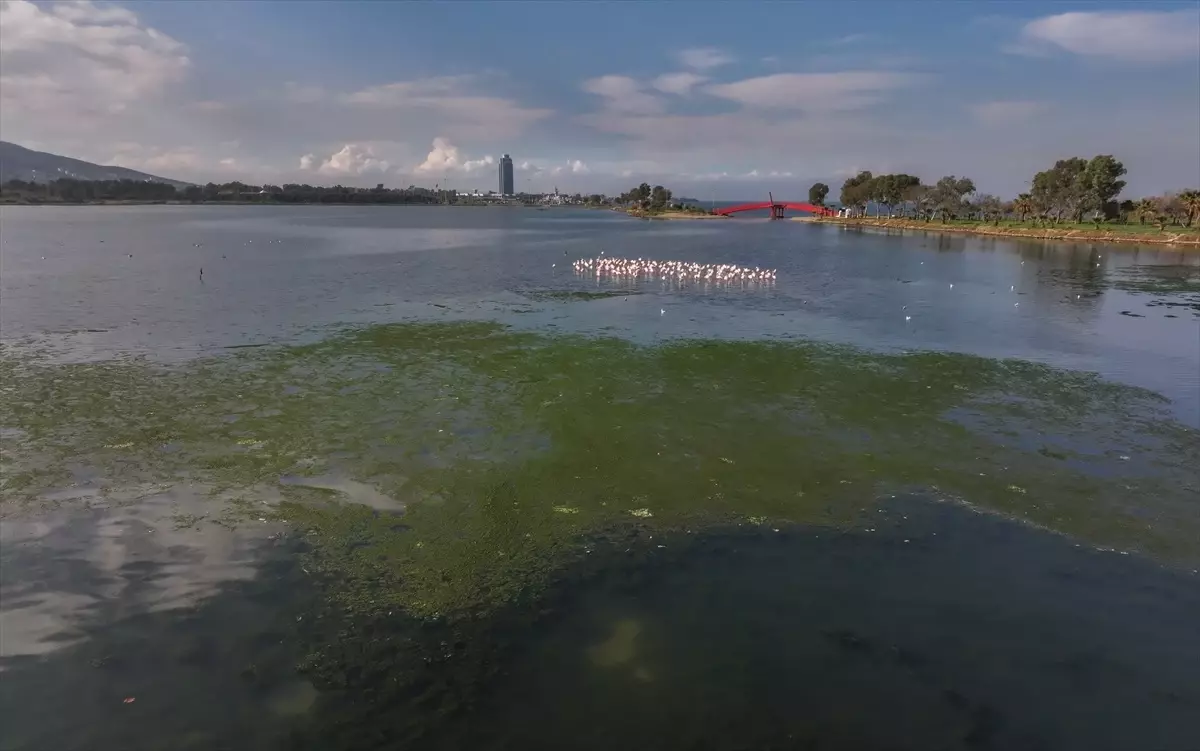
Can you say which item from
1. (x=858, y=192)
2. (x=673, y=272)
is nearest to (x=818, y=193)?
(x=858, y=192)

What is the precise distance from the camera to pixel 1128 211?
10312cm

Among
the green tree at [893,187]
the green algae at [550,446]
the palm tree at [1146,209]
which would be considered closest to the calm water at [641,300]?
the green algae at [550,446]

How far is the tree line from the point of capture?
9019 cm

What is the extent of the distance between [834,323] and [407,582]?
25.9 m

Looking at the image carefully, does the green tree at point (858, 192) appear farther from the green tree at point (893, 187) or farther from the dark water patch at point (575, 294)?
the dark water patch at point (575, 294)

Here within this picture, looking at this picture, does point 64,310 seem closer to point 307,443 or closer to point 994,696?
point 307,443

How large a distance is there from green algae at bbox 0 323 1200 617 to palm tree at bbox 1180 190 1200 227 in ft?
285

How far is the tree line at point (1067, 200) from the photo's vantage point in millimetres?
90188

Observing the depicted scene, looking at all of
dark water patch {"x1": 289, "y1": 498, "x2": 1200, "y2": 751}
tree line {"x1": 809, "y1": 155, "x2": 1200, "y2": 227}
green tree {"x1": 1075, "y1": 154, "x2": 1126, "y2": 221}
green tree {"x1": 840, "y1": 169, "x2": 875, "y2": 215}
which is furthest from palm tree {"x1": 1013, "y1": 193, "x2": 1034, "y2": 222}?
dark water patch {"x1": 289, "y1": 498, "x2": 1200, "y2": 751}

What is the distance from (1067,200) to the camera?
326 ft

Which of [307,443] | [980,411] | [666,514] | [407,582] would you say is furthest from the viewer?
[980,411]

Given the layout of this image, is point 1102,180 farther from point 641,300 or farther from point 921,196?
point 641,300

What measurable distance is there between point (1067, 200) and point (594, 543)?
115584mm

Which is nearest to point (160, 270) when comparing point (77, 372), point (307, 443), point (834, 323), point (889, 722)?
point (77, 372)
